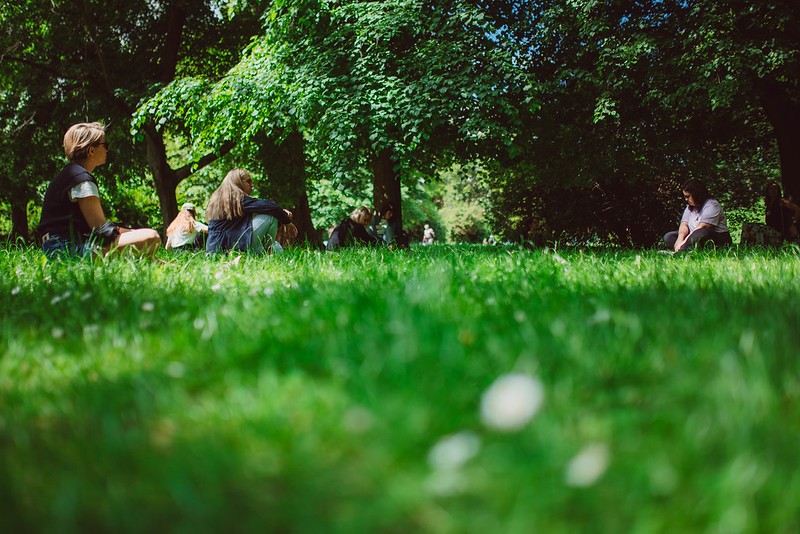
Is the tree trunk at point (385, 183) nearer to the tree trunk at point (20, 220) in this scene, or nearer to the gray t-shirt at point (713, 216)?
the gray t-shirt at point (713, 216)

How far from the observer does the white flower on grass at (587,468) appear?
3.35ft

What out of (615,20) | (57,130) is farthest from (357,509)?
(57,130)

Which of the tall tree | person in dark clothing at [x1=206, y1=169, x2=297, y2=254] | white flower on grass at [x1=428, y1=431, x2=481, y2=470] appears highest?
the tall tree

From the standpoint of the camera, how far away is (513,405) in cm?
124

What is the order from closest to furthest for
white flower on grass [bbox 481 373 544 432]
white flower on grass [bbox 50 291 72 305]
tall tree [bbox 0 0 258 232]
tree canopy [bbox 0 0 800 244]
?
white flower on grass [bbox 481 373 544 432] < white flower on grass [bbox 50 291 72 305] < tree canopy [bbox 0 0 800 244] < tall tree [bbox 0 0 258 232]

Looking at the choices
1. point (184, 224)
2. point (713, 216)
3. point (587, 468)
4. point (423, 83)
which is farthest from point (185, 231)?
point (587, 468)

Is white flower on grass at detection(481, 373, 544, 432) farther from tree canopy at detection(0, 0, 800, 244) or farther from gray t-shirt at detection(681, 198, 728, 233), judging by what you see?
gray t-shirt at detection(681, 198, 728, 233)

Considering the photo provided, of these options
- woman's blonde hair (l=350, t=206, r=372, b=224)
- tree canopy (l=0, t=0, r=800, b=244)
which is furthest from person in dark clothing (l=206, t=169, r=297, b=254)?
woman's blonde hair (l=350, t=206, r=372, b=224)

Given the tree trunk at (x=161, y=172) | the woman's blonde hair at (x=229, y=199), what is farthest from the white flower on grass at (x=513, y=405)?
the tree trunk at (x=161, y=172)

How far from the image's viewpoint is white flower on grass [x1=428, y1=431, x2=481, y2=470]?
3.51 ft

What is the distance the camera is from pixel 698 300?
2.66m

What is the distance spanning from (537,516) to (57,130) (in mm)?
20614

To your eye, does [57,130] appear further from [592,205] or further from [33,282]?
[592,205]

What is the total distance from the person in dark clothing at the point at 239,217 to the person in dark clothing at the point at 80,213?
2067mm
